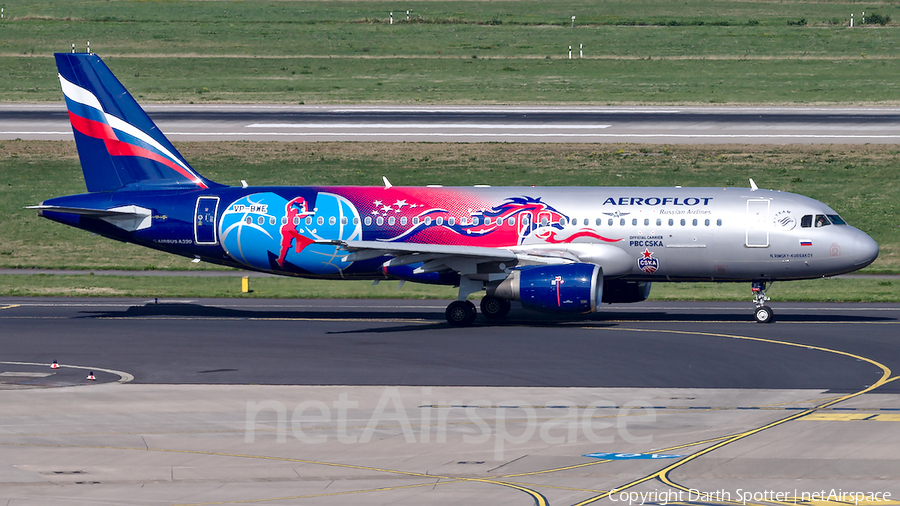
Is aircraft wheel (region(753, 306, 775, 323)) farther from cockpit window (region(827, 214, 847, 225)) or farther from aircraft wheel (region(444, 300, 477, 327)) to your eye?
aircraft wheel (region(444, 300, 477, 327))

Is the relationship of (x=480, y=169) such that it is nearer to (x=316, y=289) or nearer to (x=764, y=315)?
(x=316, y=289)

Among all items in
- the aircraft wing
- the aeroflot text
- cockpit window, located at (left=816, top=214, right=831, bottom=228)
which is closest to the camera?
the aircraft wing

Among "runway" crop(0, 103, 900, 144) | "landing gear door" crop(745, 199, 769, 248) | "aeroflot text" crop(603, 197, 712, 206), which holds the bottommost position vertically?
"landing gear door" crop(745, 199, 769, 248)

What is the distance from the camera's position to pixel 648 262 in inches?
1543

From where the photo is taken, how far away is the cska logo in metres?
39.1

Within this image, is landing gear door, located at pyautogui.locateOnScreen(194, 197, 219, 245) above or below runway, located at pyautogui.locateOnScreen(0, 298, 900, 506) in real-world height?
above

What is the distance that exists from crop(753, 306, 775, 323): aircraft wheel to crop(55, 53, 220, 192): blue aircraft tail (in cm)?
2233

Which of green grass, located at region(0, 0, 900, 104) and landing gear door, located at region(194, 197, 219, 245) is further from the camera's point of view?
green grass, located at region(0, 0, 900, 104)

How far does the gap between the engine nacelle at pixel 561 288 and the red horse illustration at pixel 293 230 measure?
856cm

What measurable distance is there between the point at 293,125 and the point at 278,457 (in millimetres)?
60697

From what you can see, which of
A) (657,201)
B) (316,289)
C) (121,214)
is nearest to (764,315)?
(657,201)

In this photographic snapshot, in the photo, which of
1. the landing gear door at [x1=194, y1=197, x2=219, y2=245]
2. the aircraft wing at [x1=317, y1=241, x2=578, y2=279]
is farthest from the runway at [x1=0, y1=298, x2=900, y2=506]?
the landing gear door at [x1=194, y1=197, x2=219, y2=245]

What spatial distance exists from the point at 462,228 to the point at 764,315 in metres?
11.5

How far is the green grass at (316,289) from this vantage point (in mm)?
47406
